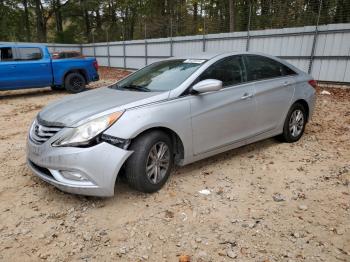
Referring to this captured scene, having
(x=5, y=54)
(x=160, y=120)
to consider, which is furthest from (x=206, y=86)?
(x=5, y=54)

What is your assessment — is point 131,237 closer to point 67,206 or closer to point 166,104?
point 67,206

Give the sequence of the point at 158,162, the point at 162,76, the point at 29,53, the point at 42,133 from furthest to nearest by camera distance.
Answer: the point at 29,53 < the point at 162,76 < the point at 158,162 < the point at 42,133

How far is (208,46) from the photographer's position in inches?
535

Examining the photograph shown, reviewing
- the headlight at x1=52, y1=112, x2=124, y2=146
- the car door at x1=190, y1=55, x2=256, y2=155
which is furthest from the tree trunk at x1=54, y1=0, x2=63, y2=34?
the headlight at x1=52, y1=112, x2=124, y2=146

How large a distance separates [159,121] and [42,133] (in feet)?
4.04

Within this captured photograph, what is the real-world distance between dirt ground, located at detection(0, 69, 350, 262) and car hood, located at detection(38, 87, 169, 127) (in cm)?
86

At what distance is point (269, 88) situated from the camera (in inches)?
181

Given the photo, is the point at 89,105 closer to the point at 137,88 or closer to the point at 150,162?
the point at 137,88

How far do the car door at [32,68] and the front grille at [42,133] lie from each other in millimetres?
7346

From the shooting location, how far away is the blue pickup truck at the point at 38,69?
9711 millimetres

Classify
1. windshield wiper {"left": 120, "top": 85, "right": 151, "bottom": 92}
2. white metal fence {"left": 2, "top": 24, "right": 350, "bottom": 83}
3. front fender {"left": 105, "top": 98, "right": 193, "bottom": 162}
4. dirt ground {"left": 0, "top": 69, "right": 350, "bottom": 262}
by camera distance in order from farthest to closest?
white metal fence {"left": 2, "top": 24, "right": 350, "bottom": 83}, windshield wiper {"left": 120, "top": 85, "right": 151, "bottom": 92}, front fender {"left": 105, "top": 98, "right": 193, "bottom": 162}, dirt ground {"left": 0, "top": 69, "right": 350, "bottom": 262}

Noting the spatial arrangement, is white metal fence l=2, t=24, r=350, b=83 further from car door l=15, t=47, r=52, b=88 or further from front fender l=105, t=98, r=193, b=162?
front fender l=105, t=98, r=193, b=162

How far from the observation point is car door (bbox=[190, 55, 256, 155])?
3.77 metres

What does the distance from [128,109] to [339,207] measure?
2.40 metres
